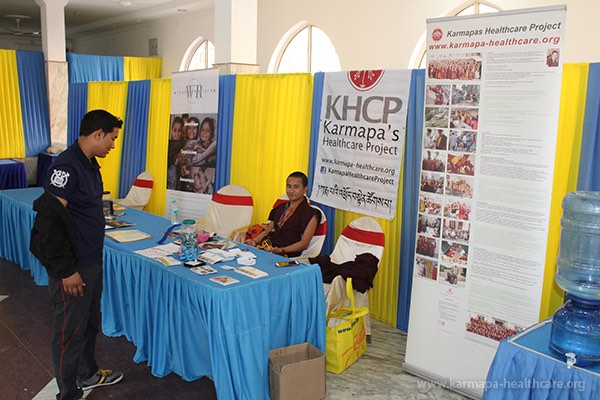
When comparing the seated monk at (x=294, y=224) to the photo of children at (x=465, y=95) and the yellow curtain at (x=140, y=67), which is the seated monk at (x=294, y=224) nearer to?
the photo of children at (x=465, y=95)

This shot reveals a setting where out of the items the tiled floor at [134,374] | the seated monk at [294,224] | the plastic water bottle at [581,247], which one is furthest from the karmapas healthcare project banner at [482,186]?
the seated monk at [294,224]

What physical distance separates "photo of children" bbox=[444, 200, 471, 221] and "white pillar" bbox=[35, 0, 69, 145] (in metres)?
8.79

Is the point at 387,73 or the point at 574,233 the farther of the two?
the point at 387,73

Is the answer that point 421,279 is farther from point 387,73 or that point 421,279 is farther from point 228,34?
point 228,34

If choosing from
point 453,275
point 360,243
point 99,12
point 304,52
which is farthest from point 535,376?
point 99,12

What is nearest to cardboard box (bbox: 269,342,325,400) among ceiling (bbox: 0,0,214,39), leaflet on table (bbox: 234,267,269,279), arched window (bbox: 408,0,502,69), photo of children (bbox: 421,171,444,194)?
leaflet on table (bbox: 234,267,269,279)

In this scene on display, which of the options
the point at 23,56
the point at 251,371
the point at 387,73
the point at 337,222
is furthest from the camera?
the point at 23,56

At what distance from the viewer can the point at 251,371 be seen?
2553 millimetres

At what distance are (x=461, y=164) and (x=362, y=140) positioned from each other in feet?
3.81

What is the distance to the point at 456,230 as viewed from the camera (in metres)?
2.84

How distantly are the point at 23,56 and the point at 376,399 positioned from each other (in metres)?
9.10

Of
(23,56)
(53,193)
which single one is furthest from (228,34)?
(23,56)

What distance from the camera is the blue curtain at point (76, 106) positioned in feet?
25.8

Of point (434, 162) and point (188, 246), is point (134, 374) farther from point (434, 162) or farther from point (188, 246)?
point (434, 162)
